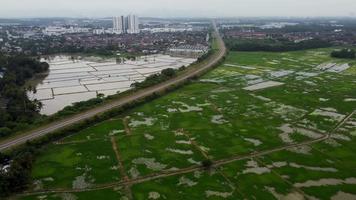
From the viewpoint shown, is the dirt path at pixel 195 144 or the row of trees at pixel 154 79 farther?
the row of trees at pixel 154 79

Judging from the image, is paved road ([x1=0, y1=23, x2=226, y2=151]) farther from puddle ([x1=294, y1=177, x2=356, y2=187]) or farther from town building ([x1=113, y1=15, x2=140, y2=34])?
town building ([x1=113, y1=15, x2=140, y2=34])

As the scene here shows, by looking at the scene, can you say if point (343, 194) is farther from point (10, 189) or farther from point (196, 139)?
point (10, 189)

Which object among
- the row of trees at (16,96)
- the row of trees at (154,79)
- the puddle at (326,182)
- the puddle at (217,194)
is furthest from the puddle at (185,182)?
the row of trees at (154,79)

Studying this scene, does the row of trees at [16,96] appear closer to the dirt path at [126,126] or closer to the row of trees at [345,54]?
the dirt path at [126,126]

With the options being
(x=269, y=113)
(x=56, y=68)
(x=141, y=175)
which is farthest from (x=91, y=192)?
(x=56, y=68)

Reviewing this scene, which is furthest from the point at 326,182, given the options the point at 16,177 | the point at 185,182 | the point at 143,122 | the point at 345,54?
the point at 345,54

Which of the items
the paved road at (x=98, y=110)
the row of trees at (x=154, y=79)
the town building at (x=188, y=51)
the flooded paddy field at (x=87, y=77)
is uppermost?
the row of trees at (x=154, y=79)
